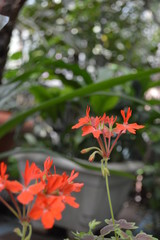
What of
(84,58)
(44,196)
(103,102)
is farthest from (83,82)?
(44,196)

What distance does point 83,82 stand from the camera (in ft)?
4.91

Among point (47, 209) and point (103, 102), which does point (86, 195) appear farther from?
point (47, 209)

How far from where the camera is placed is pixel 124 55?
2.11 m

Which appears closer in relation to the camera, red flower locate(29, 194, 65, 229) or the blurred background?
red flower locate(29, 194, 65, 229)

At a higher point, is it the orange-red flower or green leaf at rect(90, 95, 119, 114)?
the orange-red flower

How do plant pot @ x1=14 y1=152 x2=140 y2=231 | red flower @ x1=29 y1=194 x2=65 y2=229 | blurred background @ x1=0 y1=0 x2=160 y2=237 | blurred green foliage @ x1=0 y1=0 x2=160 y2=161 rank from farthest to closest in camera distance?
blurred green foliage @ x1=0 y1=0 x2=160 y2=161 < plant pot @ x1=14 y1=152 x2=140 y2=231 < blurred background @ x1=0 y1=0 x2=160 y2=237 < red flower @ x1=29 y1=194 x2=65 y2=229

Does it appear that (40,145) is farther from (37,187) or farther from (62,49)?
(37,187)

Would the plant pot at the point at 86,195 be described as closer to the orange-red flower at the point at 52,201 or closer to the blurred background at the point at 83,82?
the blurred background at the point at 83,82

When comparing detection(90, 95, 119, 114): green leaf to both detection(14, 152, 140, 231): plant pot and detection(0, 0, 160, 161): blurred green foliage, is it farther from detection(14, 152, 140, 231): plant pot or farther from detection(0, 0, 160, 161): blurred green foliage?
detection(14, 152, 140, 231): plant pot

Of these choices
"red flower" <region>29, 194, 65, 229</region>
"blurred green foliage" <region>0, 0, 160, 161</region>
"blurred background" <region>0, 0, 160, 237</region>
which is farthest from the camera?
"blurred green foliage" <region>0, 0, 160, 161</region>

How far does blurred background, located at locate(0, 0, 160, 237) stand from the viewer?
0.98 meters

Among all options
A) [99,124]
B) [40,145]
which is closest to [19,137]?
[40,145]

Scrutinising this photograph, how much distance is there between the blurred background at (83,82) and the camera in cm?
98

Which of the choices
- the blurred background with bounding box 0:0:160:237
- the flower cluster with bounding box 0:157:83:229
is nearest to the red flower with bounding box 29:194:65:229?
the flower cluster with bounding box 0:157:83:229
